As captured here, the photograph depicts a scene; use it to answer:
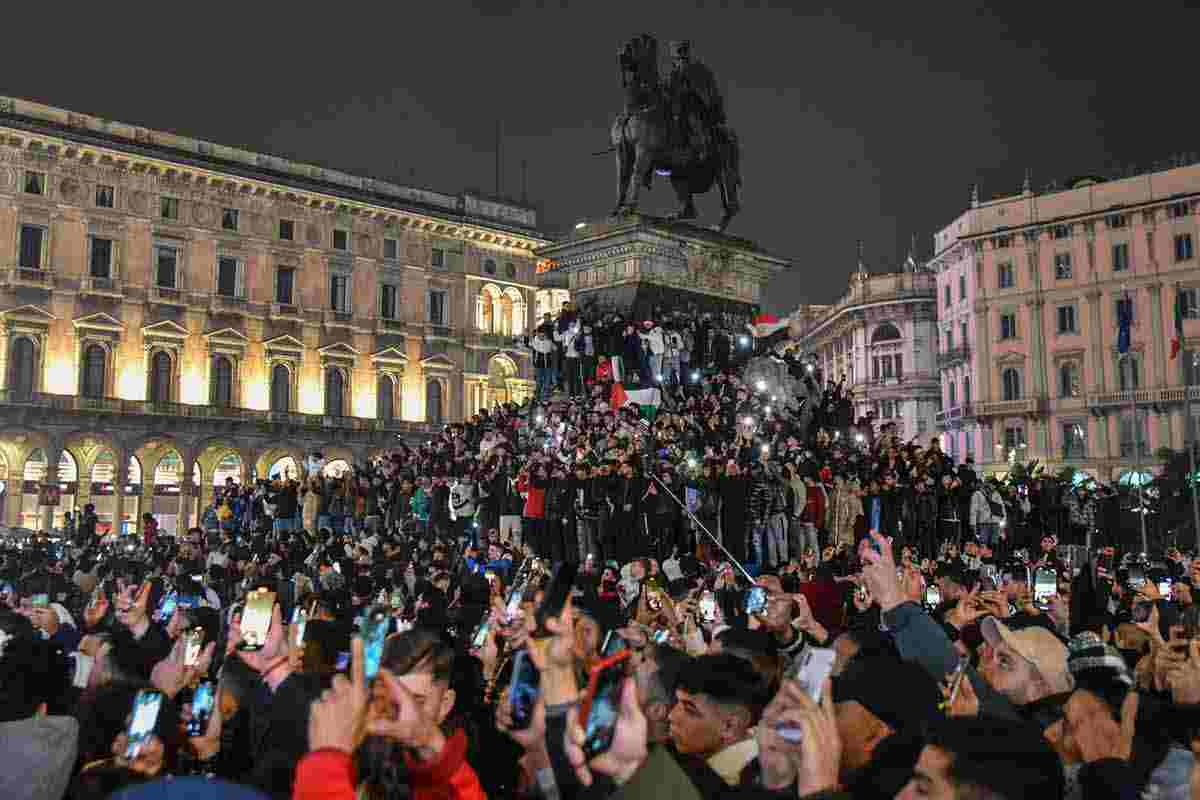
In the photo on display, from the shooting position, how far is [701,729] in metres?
4.36

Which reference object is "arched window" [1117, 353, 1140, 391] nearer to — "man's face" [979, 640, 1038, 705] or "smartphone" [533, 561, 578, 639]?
"man's face" [979, 640, 1038, 705]

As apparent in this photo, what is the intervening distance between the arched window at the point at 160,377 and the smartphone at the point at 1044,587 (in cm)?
5303

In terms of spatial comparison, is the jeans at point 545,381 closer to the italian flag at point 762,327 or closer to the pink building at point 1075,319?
the italian flag at point 762,327

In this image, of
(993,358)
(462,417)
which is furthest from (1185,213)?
(462,417)

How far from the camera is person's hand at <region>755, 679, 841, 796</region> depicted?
3502 mm

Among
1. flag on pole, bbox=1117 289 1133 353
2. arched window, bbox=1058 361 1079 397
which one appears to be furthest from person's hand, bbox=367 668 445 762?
arched window, bbox=1058 361 1079 397

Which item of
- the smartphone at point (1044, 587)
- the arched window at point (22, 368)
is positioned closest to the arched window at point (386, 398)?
the arched window at point (22, 368)

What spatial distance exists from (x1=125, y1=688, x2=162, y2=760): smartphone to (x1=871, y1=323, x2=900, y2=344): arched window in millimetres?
86256

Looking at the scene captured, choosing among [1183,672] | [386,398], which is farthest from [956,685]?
[386,398]

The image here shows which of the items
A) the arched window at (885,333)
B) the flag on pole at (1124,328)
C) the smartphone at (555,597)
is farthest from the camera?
the arched window at (885,333)

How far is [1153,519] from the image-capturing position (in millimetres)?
46938

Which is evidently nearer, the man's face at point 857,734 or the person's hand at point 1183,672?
the man's face at point 857,734

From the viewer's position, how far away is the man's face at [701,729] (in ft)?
14.2

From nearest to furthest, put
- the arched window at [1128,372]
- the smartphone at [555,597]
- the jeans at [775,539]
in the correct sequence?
the smartphone at [555,597]
the jeans at [775,539]
the arched window at [1128,372]
